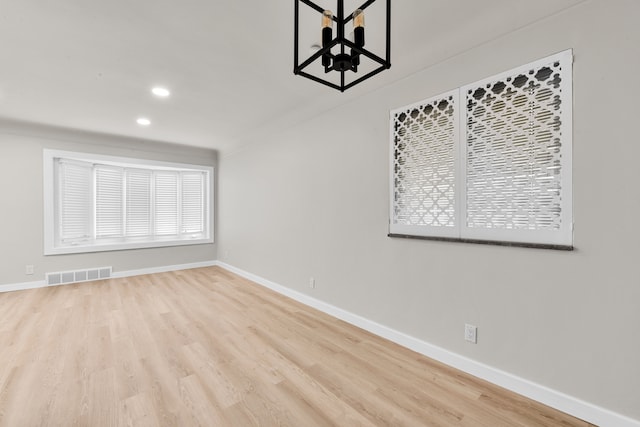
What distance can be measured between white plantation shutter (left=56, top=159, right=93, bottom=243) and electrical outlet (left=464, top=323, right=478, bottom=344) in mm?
5834

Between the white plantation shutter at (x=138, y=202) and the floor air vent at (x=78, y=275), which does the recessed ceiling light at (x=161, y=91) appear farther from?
the floor air vent at (x=78, y=275)

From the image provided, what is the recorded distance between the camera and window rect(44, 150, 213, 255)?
14.7 feet

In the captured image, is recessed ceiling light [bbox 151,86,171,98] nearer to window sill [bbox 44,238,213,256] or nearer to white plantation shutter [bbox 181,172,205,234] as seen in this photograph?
white plantation shutter [bbox 181,172,205,234]

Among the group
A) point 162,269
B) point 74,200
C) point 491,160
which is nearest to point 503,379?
point 491,160

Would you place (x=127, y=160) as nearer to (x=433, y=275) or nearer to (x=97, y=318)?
(x=97, y=318)

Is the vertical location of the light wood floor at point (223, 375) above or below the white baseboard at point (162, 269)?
below

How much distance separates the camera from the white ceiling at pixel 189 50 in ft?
5.95

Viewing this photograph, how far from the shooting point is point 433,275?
2.29 m

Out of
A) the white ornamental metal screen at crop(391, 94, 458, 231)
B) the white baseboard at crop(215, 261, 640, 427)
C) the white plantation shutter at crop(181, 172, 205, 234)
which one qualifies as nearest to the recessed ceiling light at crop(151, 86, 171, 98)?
the white ornamental metal screen at crop(391, 94, 458, 231)

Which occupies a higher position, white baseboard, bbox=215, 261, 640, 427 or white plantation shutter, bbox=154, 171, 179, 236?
white plantation shutter, bbox=154, 171, 179, 236

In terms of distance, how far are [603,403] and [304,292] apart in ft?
8.97

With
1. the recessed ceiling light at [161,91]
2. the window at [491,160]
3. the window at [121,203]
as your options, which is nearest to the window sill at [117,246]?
the window at [121,203]

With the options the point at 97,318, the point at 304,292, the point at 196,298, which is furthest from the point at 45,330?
the point at 304,292

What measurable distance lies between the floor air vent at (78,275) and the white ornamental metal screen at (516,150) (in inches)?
224
